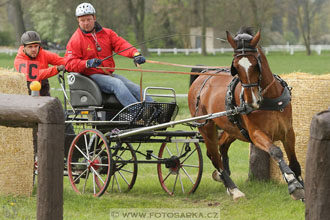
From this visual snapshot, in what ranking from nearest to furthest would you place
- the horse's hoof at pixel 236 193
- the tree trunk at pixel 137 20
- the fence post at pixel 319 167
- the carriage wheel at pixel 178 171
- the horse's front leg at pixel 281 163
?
1. the fence post at pixel 319 167
2. the horse's front leg at pixel 281 163
3. the horse's hoof at pixel 236 193
4. the carriage wheel at pixel 178 171
5. the tree trunk at pixel 137 20

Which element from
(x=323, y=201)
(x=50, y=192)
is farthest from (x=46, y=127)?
(x=323, y=201)

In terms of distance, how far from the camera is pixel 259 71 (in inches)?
244

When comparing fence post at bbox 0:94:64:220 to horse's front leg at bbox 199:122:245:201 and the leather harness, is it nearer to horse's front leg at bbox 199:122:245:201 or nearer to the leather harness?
the leather harness

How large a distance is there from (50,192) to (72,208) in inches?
112

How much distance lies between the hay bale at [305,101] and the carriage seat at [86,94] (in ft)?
6.74

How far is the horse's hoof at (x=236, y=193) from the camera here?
23.5 feet

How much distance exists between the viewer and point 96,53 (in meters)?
7.96

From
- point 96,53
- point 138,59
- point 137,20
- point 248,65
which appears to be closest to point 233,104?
point 248,65

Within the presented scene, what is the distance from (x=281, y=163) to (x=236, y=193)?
1.24 metres

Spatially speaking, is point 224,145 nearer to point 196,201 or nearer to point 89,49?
point 196,201

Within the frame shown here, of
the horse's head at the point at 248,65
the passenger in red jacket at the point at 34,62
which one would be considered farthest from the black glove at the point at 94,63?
the horse's head at the point at 248,65

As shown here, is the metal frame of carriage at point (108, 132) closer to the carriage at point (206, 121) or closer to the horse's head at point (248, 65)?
the carriage at point (206, 121)

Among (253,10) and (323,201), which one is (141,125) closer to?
(323,201)

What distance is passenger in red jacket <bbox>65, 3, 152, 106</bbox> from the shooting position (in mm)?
7648
